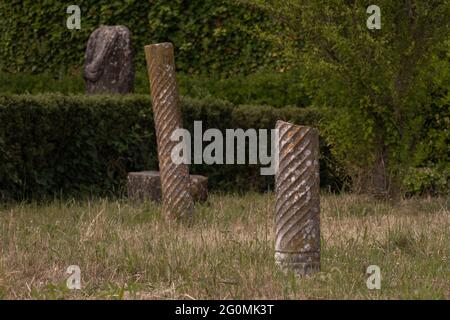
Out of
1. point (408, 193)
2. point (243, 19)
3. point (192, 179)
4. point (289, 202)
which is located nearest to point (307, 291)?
point (289, 202)

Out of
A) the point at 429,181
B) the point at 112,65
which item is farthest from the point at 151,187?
the point at 429,181

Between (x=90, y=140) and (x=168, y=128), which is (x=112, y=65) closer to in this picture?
(x=90, y=140)

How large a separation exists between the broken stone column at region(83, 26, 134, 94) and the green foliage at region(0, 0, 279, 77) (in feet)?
8.42

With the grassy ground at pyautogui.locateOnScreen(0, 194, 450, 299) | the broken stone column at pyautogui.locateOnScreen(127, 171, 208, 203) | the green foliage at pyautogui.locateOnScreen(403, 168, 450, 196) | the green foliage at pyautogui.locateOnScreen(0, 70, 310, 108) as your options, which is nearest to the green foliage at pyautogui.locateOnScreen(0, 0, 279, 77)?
the green foliage at pyautogui.locateOnScreen(0, 70, 310, 108)

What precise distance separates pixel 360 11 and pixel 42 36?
7.43 meters

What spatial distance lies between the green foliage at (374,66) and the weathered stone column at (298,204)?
364 centimetres

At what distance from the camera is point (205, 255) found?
6.78 metres

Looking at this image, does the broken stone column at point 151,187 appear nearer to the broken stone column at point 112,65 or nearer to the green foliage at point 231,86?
the broken stone column at point 112,65

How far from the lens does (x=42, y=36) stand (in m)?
15.9

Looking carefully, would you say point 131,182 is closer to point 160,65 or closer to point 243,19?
point 160,65

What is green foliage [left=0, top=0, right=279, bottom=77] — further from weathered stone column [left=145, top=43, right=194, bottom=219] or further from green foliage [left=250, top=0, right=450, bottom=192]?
weathered stone column [left=145, top=43, right=194, bottom=219]

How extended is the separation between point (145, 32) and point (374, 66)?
5.81 metres

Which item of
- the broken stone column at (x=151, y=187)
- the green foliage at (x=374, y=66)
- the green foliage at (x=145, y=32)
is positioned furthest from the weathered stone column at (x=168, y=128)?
the green foliage at (x=145, y=32)

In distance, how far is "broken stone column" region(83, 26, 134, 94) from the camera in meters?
12.3
